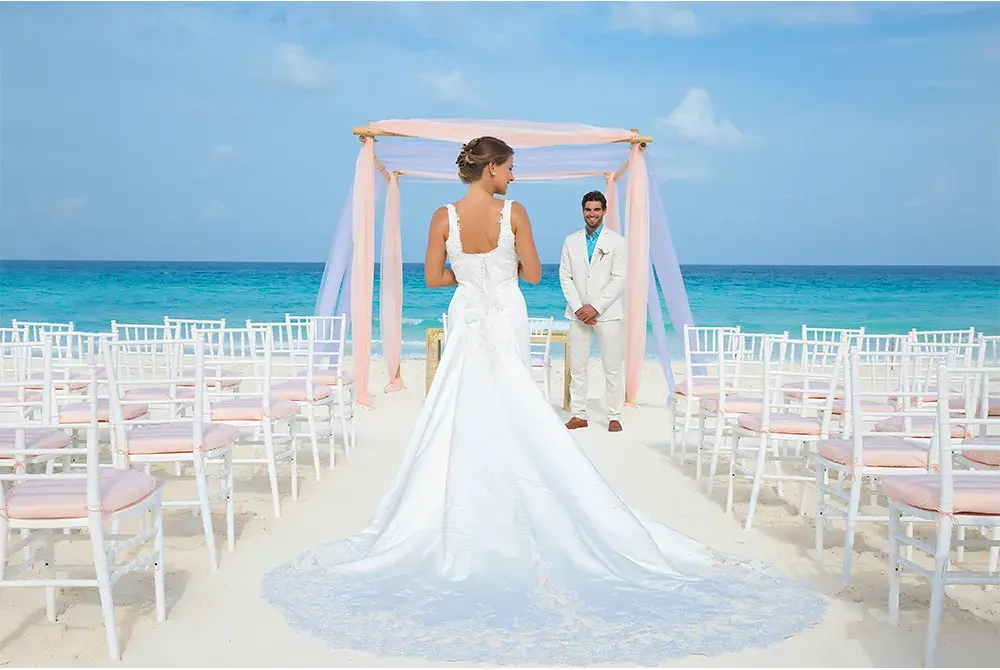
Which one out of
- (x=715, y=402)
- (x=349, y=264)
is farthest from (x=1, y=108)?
(x=715, y=402)

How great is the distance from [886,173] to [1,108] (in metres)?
31.1

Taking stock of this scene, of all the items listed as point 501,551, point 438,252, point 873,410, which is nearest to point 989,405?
point 873,410

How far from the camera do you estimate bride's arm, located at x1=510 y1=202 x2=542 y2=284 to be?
146 inches

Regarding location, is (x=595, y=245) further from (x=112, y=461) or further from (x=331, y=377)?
(x=112, y=461)

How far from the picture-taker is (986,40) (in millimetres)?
28328

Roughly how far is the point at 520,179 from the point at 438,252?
557 cm

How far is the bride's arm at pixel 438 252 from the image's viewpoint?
3754mm

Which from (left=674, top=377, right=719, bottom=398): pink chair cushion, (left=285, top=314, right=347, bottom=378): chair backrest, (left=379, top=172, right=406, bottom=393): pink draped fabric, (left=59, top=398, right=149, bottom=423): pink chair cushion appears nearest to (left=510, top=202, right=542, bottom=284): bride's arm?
(left=285, top=314, right=347, bottom=378): chair backrest

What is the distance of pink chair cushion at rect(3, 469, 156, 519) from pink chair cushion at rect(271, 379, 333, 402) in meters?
2.55

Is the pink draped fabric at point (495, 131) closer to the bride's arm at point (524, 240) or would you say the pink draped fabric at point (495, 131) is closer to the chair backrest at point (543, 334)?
the chair backrest at point (543, 334)

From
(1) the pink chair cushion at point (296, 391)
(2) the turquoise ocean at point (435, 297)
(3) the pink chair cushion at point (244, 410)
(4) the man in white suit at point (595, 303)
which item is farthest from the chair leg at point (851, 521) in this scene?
(2) the turquoise ocean at point (435, 297)

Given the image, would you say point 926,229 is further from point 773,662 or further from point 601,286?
point 773,662

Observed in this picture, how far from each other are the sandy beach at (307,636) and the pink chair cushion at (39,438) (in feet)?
1.99

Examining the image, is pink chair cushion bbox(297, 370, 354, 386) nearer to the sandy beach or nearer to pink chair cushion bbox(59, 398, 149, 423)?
the sandy beach
